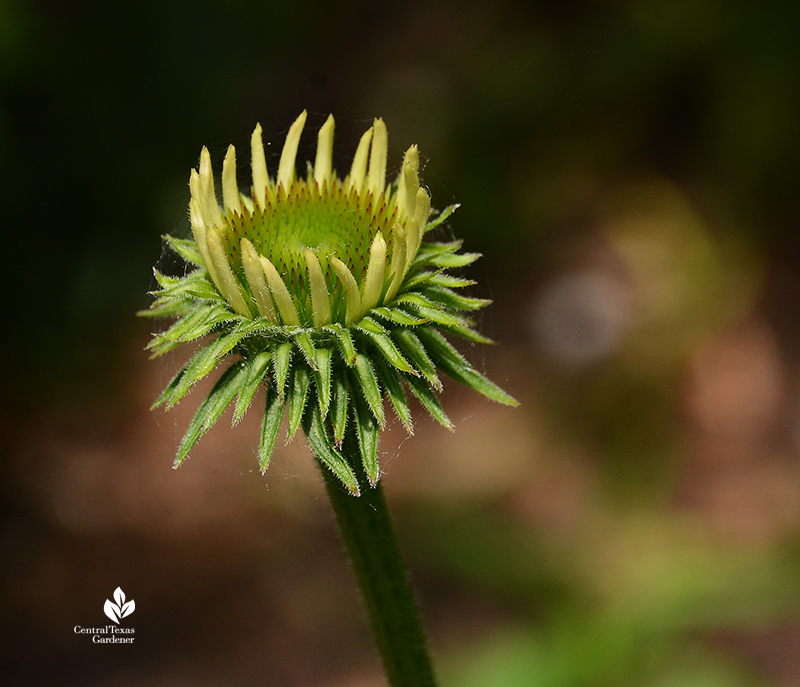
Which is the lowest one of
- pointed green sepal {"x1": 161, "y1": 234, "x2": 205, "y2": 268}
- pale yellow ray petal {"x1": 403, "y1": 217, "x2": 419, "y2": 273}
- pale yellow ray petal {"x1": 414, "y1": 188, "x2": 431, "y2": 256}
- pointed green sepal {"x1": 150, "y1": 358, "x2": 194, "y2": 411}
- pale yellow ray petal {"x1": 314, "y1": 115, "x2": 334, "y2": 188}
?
pointed green sepal {"x1": 150, "y1": 358, "x2": 194, "y2": 411}

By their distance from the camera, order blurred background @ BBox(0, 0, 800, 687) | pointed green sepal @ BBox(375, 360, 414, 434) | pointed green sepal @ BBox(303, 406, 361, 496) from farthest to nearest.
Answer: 1. blurred background @ BBox(0, 0, 800, 687)
2. pointed green sepal @ BBox(375, 360, 414, 434)
3. pointed green sepal @ BBox(303, 406, 361, 496)

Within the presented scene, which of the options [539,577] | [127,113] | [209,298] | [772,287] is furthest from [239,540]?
[772,287]

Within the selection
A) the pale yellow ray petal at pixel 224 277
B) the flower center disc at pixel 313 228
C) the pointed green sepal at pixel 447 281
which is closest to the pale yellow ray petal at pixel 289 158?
Answer: the flower center disc at pixel 313 228

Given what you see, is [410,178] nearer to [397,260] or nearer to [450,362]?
[397,260]

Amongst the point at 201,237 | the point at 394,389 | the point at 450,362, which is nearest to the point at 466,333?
the point at 450,362

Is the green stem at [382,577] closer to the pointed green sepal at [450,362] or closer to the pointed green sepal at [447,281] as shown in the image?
the pointed green sepal at [450,362]

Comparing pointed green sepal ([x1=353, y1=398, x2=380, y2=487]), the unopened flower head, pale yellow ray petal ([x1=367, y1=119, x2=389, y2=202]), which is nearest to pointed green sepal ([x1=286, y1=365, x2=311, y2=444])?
the unopened flower head

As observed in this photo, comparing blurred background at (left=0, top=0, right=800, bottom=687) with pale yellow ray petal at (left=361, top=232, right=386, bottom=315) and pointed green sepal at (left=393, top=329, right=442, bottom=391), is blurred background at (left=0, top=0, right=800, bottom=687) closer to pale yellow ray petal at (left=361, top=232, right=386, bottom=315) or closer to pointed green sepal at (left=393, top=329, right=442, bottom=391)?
pointed green sepal at (left=393, top=329, right=442, bottom=391)
